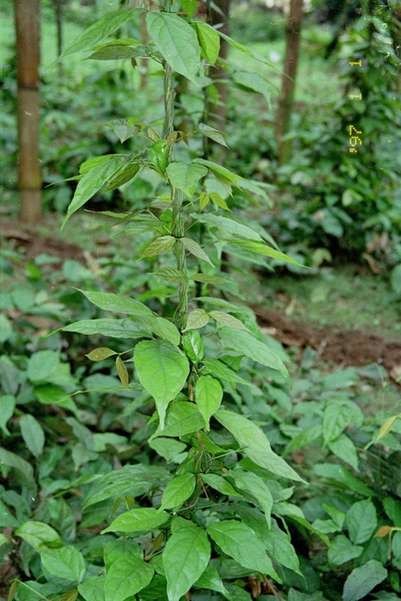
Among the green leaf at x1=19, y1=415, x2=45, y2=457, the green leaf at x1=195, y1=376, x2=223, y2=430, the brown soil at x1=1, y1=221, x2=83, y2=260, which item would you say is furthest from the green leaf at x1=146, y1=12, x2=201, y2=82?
the brown soil at x1=1, y1=221, x2=83, y2=260

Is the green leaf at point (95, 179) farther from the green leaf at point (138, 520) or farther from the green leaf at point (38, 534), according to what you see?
the green leaf at point (38, 534)

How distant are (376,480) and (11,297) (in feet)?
4.81

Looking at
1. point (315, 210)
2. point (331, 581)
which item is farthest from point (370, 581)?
point (315, 210)

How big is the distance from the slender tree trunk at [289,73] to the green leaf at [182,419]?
118 inches

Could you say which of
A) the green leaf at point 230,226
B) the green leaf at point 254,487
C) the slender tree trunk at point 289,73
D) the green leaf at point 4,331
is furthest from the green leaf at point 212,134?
the slender tree trunk at point 289,73

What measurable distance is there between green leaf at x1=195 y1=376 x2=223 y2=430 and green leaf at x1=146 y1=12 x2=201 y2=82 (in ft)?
1.67

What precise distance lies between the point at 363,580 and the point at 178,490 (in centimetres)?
60

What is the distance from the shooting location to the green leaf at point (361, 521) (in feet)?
5.80

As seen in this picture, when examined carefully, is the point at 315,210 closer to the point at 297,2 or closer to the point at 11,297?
the point at 297,2

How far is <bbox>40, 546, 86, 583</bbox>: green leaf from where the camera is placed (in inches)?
58.8

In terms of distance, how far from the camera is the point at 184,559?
123 centimetres

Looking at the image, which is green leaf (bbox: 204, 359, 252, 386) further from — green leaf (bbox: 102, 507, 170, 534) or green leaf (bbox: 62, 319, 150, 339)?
green leaf (bbox: 102, 507, 170, 534)

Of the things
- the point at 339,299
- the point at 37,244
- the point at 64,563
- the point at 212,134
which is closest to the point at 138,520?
the point at 64,563

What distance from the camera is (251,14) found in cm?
1146
